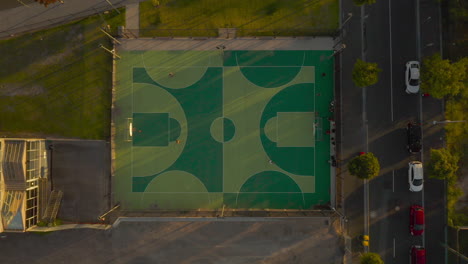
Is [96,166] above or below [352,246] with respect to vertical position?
above

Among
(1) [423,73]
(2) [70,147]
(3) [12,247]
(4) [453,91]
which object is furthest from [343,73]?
(3) [12,247]

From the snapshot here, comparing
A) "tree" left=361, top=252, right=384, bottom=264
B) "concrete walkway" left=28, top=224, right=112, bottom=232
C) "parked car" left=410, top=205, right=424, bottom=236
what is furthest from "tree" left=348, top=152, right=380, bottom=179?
"concrete walkway" left=28, top=224, right=112, bottom=232

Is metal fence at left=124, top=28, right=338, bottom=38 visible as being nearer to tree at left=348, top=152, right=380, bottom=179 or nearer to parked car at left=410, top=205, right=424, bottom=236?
tree at left=348, top=152, right=380, bottom=179

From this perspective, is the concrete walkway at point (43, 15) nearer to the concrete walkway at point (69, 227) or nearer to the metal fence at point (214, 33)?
the metal fence at point (214, 33)

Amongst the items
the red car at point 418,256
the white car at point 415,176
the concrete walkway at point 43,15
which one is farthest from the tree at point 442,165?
the concrete walkway at point 43,15

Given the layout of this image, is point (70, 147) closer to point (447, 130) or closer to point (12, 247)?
point (12, 247)

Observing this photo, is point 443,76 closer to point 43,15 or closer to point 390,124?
point 390,124
